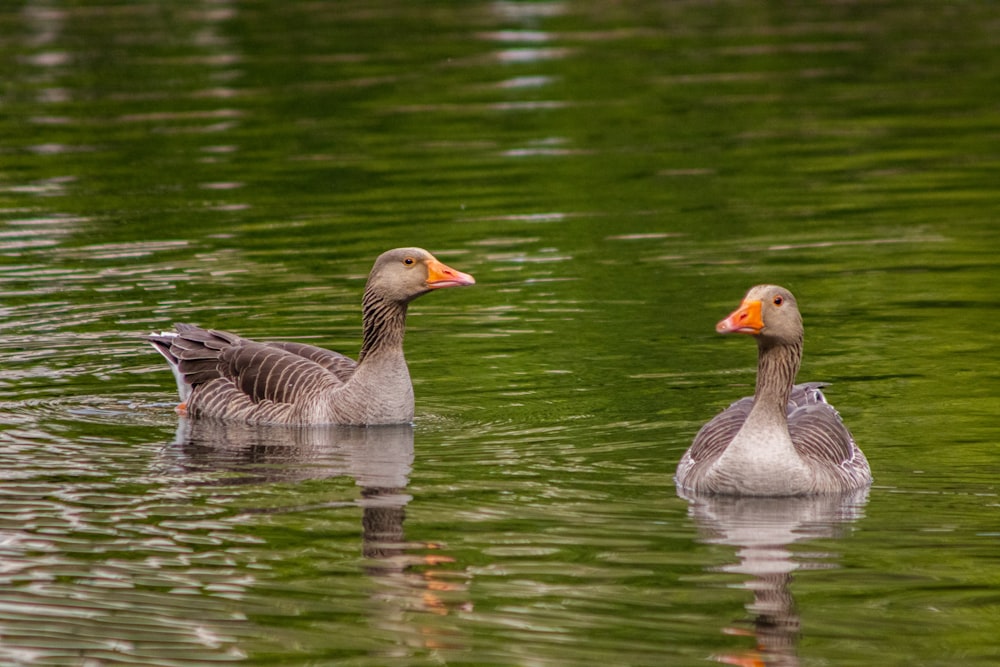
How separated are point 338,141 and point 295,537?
22061 millimetres

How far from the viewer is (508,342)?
20031mm

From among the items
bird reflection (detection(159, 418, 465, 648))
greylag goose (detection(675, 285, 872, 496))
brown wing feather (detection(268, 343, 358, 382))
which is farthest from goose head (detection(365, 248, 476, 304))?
greylag goose (detection(675, 285, 872, 496))

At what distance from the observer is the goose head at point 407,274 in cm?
1761

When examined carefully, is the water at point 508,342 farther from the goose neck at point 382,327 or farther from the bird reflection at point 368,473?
the goose neck at point 382,327

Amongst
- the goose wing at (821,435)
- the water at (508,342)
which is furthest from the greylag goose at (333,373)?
the goose wing at (821,435)

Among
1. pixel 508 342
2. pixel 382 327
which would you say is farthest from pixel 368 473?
pixel 508 342

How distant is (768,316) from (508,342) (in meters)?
6.04

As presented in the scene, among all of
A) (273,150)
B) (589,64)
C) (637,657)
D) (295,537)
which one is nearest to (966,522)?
(637,657)

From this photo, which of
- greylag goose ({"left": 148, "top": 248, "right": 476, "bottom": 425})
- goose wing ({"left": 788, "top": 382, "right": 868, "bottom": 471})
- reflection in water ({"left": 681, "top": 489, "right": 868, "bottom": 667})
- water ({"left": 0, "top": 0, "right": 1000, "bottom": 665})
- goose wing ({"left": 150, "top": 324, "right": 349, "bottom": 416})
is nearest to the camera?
reflection in water ({"left": 681, "top": 489, "right": 868, "bottom": 667})

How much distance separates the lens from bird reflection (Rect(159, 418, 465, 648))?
12.1 meters

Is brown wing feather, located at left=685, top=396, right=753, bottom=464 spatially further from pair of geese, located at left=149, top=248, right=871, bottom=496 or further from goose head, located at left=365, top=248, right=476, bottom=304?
goose head, located at left=365, top=248, right=476, bottom=304

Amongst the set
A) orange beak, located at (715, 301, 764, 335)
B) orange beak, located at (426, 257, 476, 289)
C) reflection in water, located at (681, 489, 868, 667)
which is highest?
orange beak, located at (426, 257, 476, 289)

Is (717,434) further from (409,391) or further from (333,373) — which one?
(333,373)

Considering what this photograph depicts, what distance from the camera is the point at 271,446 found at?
17.1 metres
